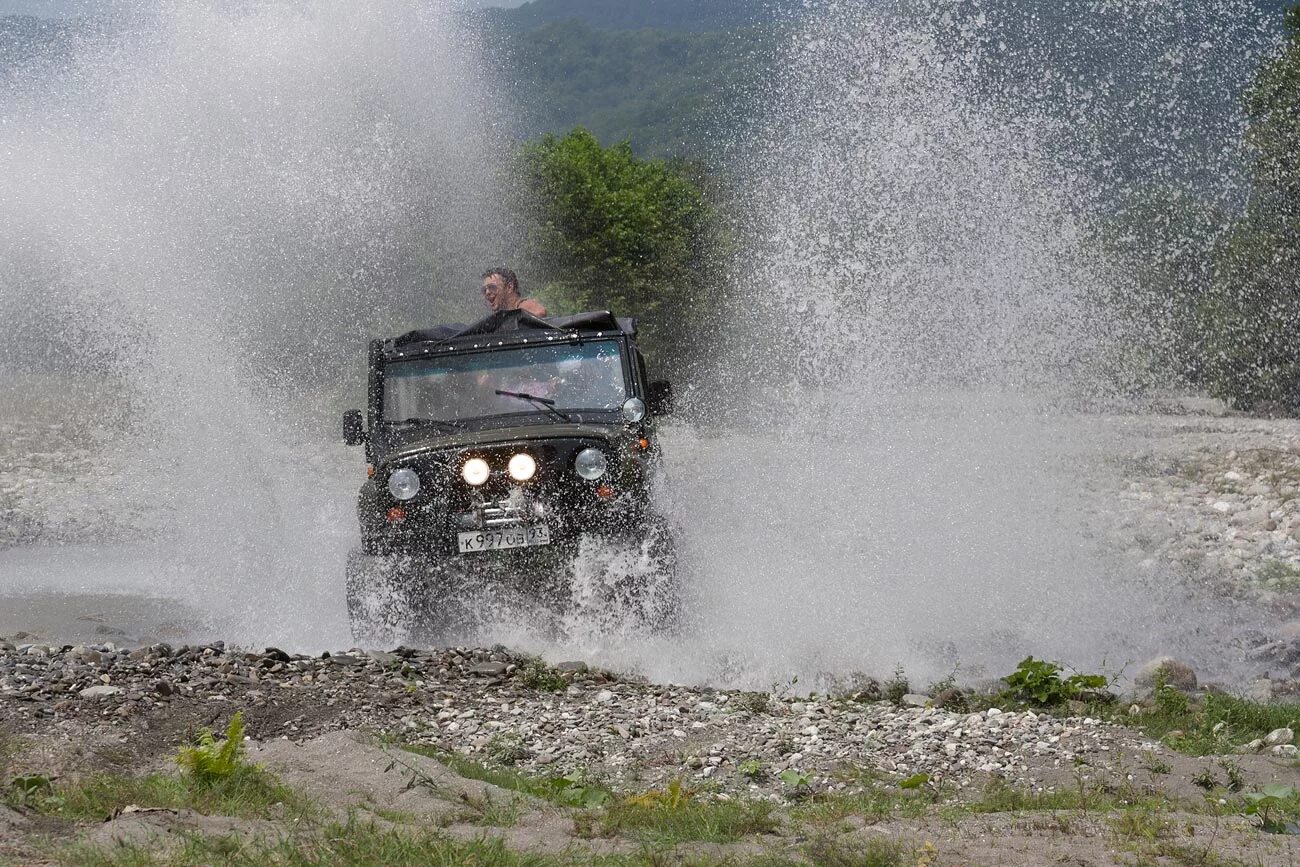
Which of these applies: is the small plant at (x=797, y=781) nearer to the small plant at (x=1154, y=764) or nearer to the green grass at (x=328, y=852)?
the small plant at (x=1154, y=764)

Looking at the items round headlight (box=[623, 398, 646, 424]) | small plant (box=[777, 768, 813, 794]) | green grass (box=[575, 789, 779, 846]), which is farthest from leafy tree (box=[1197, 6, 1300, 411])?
green grass (box=[575, 789, 779, 846])

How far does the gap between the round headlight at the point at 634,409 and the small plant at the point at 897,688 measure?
2.71 m

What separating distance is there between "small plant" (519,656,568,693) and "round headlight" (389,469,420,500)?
167 centimetres

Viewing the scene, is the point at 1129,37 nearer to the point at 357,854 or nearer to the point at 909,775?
the point at 909,775

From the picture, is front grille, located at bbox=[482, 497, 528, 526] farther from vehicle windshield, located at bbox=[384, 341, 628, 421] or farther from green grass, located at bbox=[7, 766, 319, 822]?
green grass, located at bbox=[7, 766, 319, 822]

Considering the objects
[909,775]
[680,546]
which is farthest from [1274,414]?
[909,775]

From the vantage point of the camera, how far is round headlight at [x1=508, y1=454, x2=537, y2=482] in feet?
29.7

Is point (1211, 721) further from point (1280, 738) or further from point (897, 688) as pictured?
point (897, 688)

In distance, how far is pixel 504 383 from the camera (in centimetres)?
1022

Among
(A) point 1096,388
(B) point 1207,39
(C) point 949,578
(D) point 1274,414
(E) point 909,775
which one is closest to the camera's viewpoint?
(E) point 909,775

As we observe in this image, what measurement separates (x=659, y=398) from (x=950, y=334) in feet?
31.4

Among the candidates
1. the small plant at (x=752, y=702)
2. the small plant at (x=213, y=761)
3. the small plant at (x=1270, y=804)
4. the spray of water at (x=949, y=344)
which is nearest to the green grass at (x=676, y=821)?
the small plant at (x=213, y=761)

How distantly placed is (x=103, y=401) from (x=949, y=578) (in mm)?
25114

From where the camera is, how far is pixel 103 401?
31266 mm
